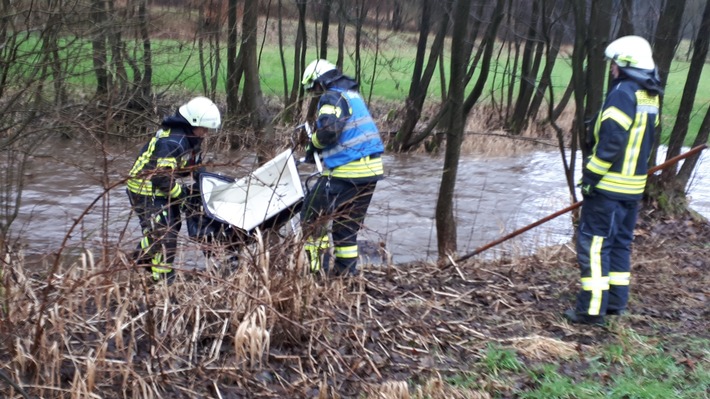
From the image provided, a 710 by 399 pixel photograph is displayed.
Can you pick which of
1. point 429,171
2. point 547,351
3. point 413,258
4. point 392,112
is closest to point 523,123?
point 392,112

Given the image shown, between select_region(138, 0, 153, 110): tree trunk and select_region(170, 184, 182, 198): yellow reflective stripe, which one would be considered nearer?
select_region(170, 184, 182, 198): yellow reflective stripe

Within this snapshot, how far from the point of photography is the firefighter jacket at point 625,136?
577cm

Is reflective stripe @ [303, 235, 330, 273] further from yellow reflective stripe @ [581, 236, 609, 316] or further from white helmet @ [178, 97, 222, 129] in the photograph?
yellow reflective stripe @ [581, 236, 609, 316]

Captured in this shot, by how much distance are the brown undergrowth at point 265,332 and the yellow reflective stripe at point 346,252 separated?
0.35 meters

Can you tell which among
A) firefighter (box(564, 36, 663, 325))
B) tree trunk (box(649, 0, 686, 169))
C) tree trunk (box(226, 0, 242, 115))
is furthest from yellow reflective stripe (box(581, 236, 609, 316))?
tree trunk (box(226, 0, 242, 115))

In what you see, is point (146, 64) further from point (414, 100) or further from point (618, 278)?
point (414, 100)

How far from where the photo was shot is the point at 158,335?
15.7ft

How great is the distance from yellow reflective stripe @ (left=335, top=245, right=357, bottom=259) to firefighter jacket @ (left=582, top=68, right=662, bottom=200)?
2099 millimetres

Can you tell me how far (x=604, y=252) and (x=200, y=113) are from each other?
373cm

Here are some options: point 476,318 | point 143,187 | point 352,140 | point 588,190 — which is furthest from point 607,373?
point 143,187

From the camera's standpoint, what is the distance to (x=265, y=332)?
4.91m

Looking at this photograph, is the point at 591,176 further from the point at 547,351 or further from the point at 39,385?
the point at 39,385

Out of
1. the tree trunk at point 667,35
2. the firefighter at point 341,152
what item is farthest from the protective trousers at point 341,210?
the tree trunk at point 667,35

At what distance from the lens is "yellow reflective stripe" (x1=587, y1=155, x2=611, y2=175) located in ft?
19.1
